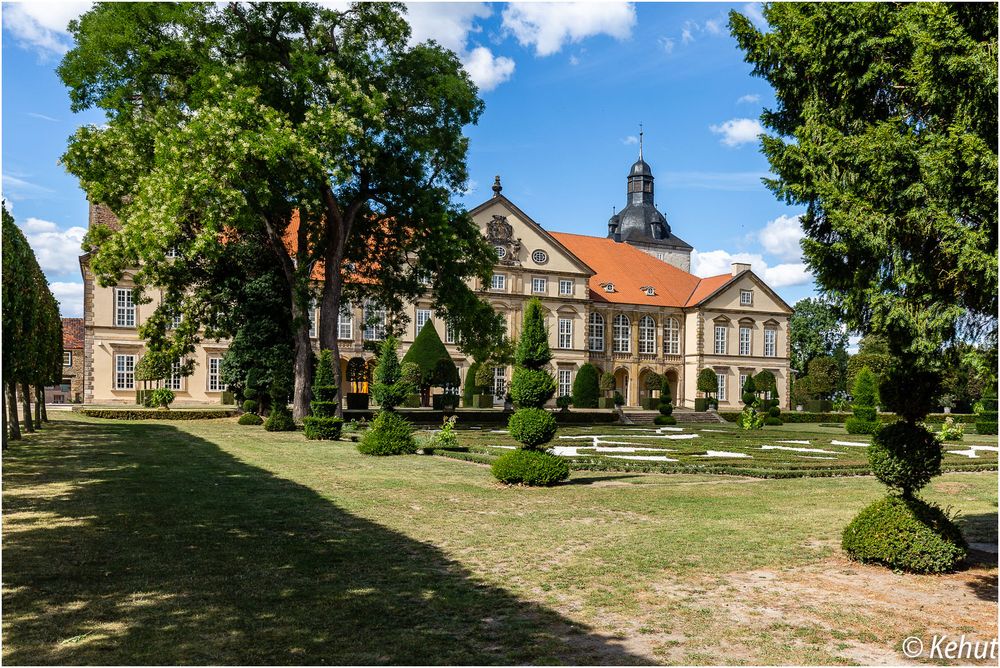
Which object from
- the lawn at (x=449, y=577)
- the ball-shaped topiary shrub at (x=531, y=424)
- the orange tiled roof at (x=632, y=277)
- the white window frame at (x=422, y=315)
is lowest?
the lawn at (x=449, y=577)

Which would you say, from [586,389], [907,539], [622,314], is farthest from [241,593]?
[622,314]

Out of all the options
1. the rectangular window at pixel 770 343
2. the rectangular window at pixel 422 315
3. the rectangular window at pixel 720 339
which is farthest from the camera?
the rectangular window at pixel 770 343

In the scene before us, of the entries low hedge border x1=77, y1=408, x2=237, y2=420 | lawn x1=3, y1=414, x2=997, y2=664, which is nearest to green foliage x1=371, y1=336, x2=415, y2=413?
lawn x1=3, y1=414, x2=997, y2=664

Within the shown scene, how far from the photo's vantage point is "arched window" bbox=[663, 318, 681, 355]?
5928 cm

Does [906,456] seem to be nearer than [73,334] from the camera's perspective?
Yes

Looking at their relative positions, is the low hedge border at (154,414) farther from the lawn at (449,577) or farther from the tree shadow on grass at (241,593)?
the tree shadow on grass at (241,593)

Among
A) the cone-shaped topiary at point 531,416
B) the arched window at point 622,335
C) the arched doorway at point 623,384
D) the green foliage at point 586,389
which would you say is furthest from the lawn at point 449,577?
the arched doorway at point 623,384

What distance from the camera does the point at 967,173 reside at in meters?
5.93

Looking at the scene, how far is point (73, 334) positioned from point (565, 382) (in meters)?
37.0

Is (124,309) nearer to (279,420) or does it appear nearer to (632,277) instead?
(279,420)

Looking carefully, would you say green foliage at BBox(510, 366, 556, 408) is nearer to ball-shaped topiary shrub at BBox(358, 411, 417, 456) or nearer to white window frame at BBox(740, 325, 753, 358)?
ball-shaped topiary shrub at BBox(358, 411, 417, 456)

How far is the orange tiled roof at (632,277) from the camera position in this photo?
192ft

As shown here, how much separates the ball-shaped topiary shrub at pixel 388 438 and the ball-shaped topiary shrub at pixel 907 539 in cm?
1321

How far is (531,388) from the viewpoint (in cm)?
1444
